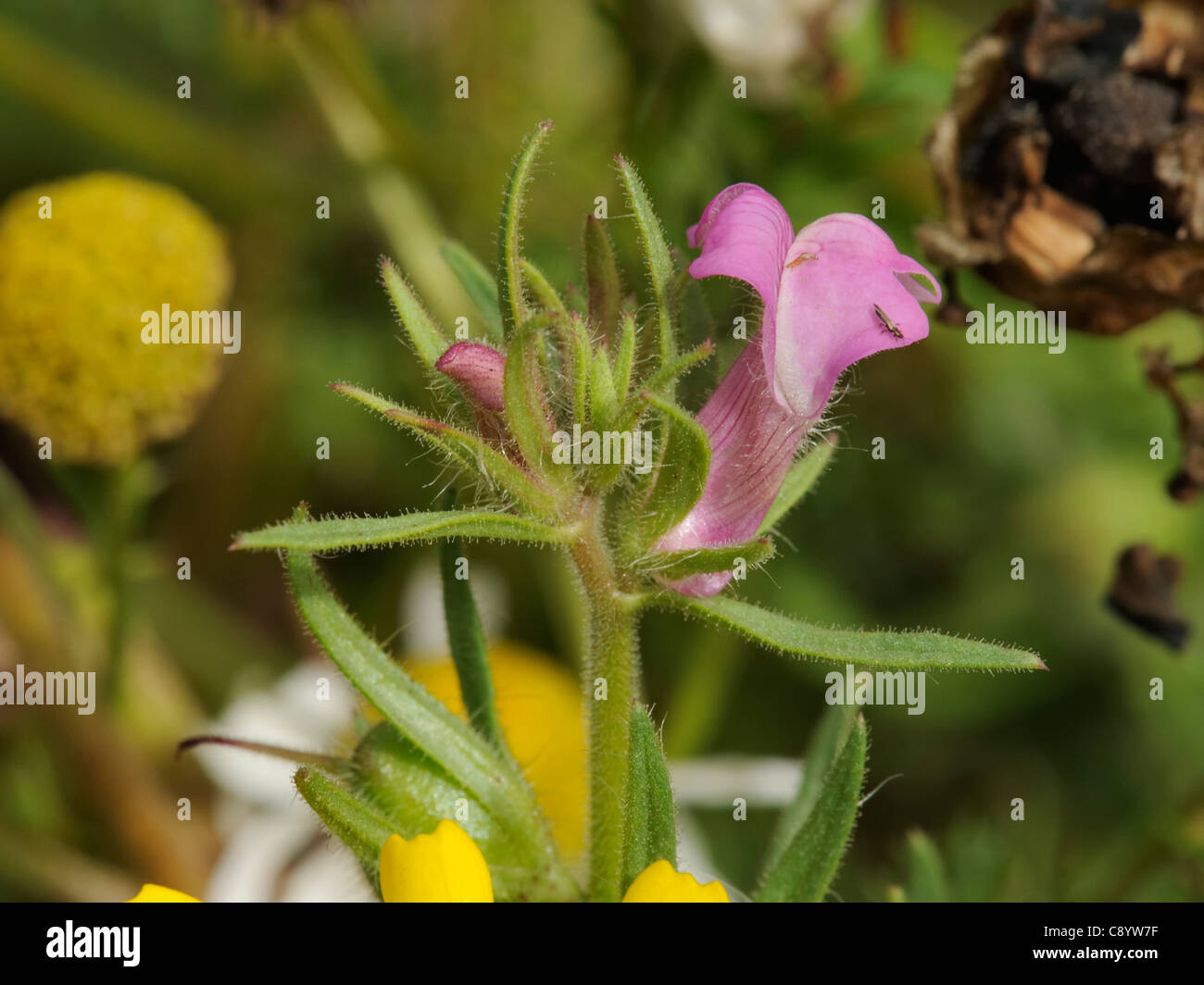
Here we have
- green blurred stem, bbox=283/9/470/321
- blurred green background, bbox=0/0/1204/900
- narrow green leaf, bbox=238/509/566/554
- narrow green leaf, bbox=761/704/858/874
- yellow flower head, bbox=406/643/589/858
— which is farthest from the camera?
green blurred stem, bbox=283/9/470/321

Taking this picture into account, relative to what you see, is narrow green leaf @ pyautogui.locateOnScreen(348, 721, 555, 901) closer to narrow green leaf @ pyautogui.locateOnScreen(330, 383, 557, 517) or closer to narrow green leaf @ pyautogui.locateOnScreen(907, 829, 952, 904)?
narrow green leaf @ pyautogui.locateOnScreen(330, 383, 557, 517)

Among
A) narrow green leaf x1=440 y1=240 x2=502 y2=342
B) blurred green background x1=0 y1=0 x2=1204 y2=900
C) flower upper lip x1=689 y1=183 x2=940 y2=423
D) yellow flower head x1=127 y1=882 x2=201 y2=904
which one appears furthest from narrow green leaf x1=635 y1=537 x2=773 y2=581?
blurred green background x1=0 y1=0 x2=1204 y2=900

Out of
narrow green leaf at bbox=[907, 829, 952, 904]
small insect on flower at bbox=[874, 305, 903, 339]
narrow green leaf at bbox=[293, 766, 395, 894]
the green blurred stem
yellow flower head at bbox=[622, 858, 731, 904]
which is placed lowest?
narrow green leaf at bbox=[907, 829, 952, 904]

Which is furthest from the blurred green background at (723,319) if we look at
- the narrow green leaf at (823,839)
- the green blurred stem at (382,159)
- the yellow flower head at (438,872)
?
the yellow flower head at (438,872)

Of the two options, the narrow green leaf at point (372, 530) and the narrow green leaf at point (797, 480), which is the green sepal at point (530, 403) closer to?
the narrow green leaf at point (372, 530)

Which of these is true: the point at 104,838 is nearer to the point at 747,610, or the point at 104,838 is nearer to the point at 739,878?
the point at 739,878

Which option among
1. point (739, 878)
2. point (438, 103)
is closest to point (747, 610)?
point (739, 878)
